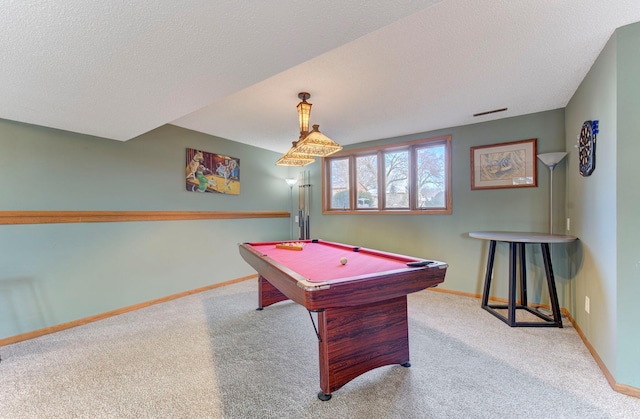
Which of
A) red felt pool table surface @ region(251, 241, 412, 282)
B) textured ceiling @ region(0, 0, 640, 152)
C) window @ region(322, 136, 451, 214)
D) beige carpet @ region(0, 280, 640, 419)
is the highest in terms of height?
textured ceiling @ region(0, 0, 640, 152)

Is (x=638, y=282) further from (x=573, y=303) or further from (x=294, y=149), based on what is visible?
(x=294, y=149)

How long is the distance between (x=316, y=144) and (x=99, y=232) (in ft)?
8.25

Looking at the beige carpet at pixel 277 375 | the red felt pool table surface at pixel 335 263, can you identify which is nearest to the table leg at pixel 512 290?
the beige carpet at pixel 277 375

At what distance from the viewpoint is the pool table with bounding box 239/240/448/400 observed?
4.94 ft

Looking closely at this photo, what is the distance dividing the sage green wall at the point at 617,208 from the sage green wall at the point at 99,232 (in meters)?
4.07

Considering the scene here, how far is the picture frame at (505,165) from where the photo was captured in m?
3.13

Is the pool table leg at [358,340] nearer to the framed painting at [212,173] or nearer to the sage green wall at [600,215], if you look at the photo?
the sage green wall at [600,215]

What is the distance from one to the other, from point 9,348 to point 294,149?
9.70 feet

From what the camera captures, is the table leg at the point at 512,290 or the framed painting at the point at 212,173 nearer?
the table leg at the point at 512,290

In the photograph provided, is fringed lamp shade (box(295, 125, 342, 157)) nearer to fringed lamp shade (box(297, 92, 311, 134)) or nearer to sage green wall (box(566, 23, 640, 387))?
fringed lamp shade (box(297, 92, 311, 134))

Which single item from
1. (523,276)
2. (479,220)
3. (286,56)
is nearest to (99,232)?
(286,56)

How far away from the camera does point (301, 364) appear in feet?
6.57

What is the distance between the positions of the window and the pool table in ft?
6.59

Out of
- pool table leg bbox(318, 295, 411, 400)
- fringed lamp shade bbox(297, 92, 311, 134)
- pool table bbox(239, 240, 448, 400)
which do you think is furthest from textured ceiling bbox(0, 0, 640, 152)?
pool table leg bbox(318, 295, 411, 400)
